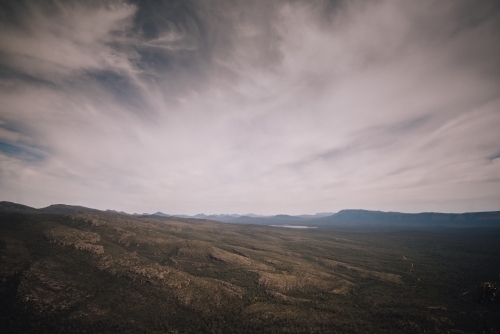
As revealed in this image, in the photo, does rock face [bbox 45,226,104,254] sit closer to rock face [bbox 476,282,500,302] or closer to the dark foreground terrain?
the dark foreground terrain

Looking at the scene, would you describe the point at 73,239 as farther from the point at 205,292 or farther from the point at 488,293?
the point at 488,293

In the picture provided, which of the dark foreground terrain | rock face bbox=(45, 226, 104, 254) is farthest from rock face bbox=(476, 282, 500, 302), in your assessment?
rock face bbox=(45, 226, 104, 254)

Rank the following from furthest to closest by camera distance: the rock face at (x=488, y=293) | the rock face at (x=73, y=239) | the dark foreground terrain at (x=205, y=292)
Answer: the rock face at (x=73, y=239), the rock face at (x=488, y=293), the dark foreground terrain at (x=205, y=292)

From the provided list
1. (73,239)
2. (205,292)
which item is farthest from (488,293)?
(73,239)

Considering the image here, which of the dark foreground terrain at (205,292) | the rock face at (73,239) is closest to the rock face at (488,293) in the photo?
the dark foreground terrain at (205,292)

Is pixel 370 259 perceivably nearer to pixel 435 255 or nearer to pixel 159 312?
pixel 435 255

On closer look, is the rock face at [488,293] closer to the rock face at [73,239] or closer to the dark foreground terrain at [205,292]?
the dark foreground terrain at [205,292]

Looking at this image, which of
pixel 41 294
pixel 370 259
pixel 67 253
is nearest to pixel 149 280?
pixel 41 294

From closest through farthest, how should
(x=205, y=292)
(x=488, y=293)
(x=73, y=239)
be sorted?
(x=488, y=293)
(x=205, y=292)
(x=73, y=239)
